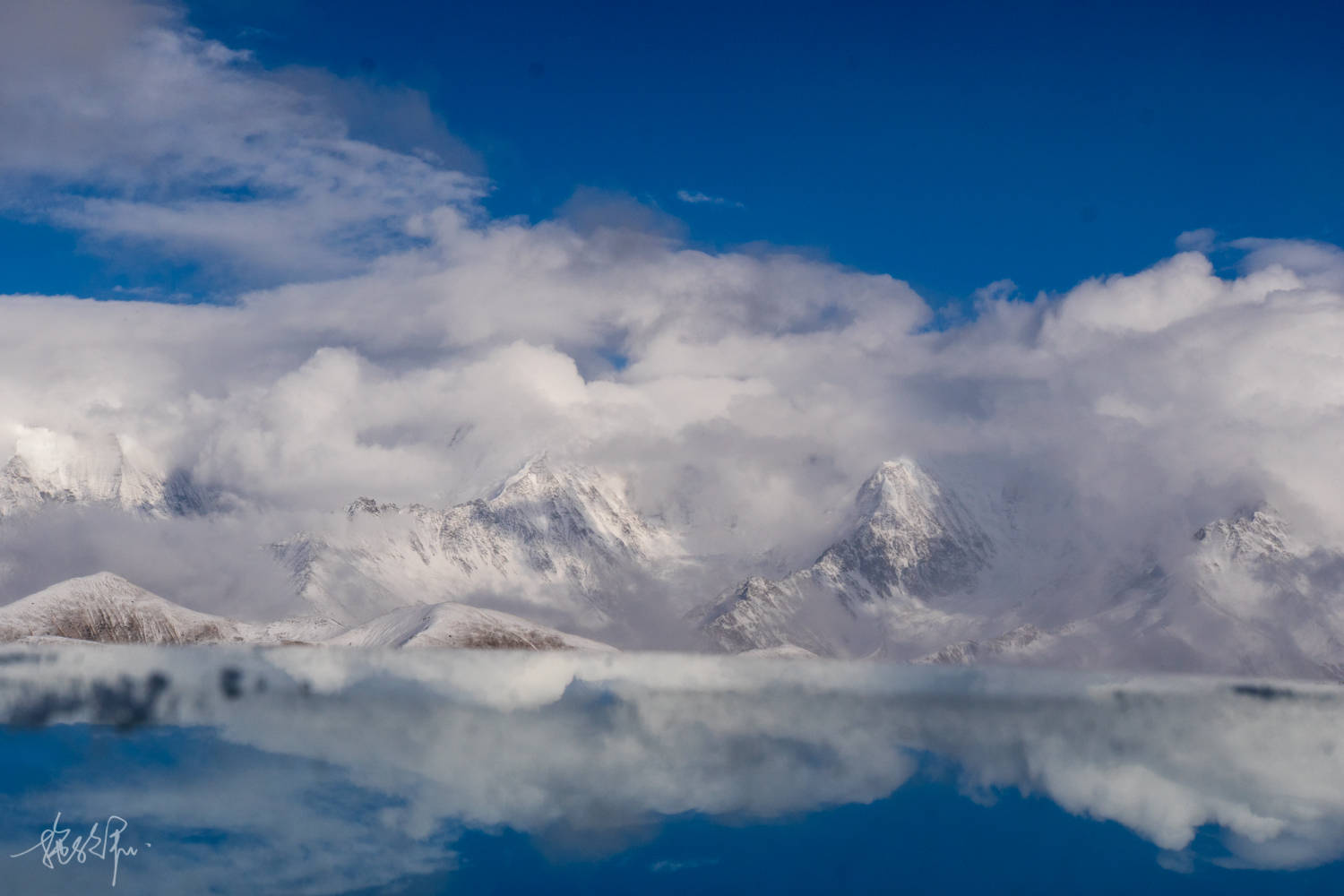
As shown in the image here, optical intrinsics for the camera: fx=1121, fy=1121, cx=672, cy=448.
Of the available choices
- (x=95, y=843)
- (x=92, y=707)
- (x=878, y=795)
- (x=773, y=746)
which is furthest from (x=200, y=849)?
(x=92, y=707)

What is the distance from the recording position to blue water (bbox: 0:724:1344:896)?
65.4 m

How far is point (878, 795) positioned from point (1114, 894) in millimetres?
27734

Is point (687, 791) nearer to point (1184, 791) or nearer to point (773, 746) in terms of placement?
point (773, 746)

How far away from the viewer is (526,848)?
73375mm

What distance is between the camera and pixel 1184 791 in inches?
4085
